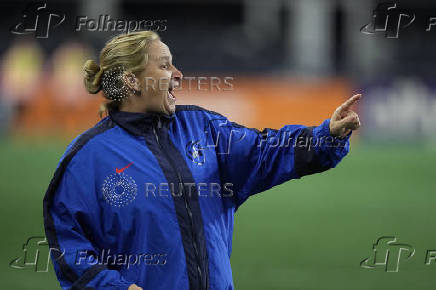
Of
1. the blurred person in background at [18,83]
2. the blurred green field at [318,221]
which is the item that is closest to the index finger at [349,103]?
the blurred green field at [318,221]

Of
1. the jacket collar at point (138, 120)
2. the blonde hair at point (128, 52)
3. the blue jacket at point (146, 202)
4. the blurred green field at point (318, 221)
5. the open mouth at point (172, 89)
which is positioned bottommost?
the blurred green field at point (318, 221)

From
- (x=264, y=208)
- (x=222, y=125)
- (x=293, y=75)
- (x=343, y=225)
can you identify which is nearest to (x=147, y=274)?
(x=222, y=125)

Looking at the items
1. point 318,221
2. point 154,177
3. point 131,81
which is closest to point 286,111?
point 318,221

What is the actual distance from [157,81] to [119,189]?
0.53m

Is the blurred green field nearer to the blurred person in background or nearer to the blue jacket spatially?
the blurred person in background

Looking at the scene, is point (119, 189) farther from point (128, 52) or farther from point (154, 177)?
point (128, 52)

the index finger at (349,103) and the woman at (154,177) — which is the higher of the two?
the index finger at (349,103)

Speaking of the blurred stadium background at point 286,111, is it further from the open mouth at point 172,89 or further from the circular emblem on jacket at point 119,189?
the circular emblem on jacket at point 119,189

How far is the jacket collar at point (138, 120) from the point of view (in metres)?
3.53

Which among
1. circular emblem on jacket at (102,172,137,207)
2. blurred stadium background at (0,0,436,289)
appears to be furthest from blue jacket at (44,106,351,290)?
blurred stadium background at (0,0,436,289)

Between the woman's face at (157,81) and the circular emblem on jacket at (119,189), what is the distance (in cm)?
35

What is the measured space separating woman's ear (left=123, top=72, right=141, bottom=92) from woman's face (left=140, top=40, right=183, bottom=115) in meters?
0.02

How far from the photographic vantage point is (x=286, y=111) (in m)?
18.9

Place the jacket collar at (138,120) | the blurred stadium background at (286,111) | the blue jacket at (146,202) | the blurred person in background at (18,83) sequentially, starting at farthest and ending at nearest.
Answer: the blurred person in background at (18,83) < the blurred stadium background at (286,111) < the jacket collar at (138,120) < the blue jacket at (146,202)
